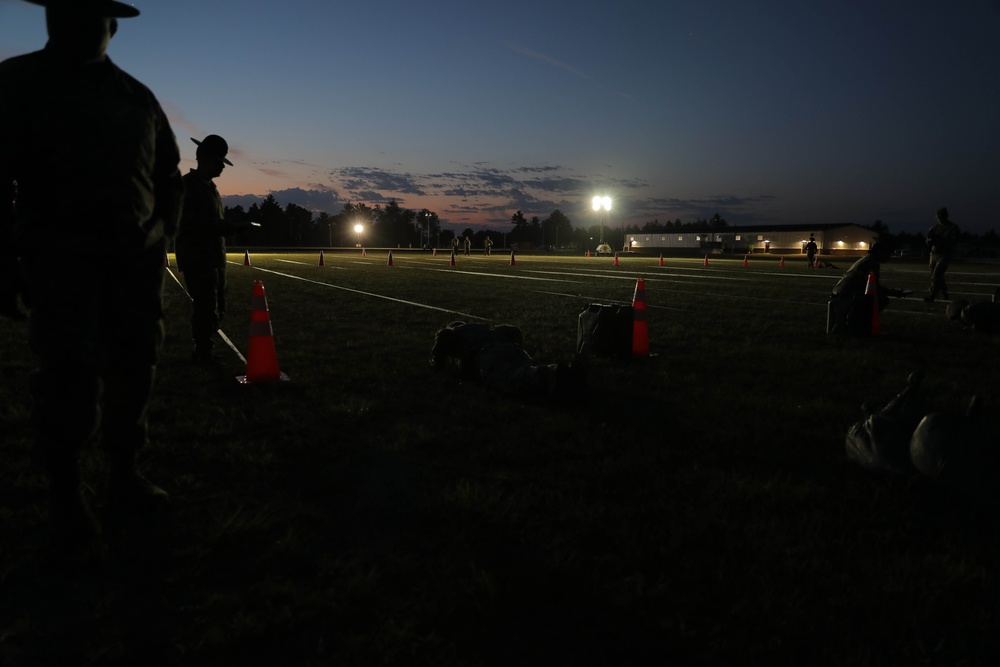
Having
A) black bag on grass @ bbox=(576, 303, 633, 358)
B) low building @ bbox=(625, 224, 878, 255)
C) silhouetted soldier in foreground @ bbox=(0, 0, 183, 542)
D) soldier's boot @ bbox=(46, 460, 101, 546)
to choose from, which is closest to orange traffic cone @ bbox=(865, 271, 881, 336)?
black bag on grass @ bbox=(576, 303, 633, 358)

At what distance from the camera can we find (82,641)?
6.27 ft

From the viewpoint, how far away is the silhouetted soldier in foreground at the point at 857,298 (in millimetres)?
8125

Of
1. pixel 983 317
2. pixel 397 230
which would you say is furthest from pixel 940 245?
pixel 397 230

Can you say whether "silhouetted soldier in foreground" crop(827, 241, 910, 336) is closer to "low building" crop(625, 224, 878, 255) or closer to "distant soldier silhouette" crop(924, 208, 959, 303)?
"distant soldier silhouette" crop(924, 208, 959, 303)

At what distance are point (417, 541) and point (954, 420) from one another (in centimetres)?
257

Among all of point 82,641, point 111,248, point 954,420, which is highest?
point 111,248

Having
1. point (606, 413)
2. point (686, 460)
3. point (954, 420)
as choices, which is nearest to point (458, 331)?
point (606, 413)

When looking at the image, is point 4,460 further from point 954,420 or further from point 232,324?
point 232,324

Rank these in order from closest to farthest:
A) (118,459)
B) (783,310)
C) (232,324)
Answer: (118,459), (232,324), (783,310)

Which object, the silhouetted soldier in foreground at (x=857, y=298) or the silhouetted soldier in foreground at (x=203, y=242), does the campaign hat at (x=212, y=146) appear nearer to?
the silhouetted soldier in foreground at (x=203, y=242)

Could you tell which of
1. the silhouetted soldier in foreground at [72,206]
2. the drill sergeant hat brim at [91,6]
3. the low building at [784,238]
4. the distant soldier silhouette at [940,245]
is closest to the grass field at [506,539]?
the silhouetted soldier in foreground at [72,206]

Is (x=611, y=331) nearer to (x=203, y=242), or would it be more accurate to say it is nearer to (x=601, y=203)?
(x=203, y=242)

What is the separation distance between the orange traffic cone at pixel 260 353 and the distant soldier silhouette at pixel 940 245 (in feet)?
42.1

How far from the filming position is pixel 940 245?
12875 mm
